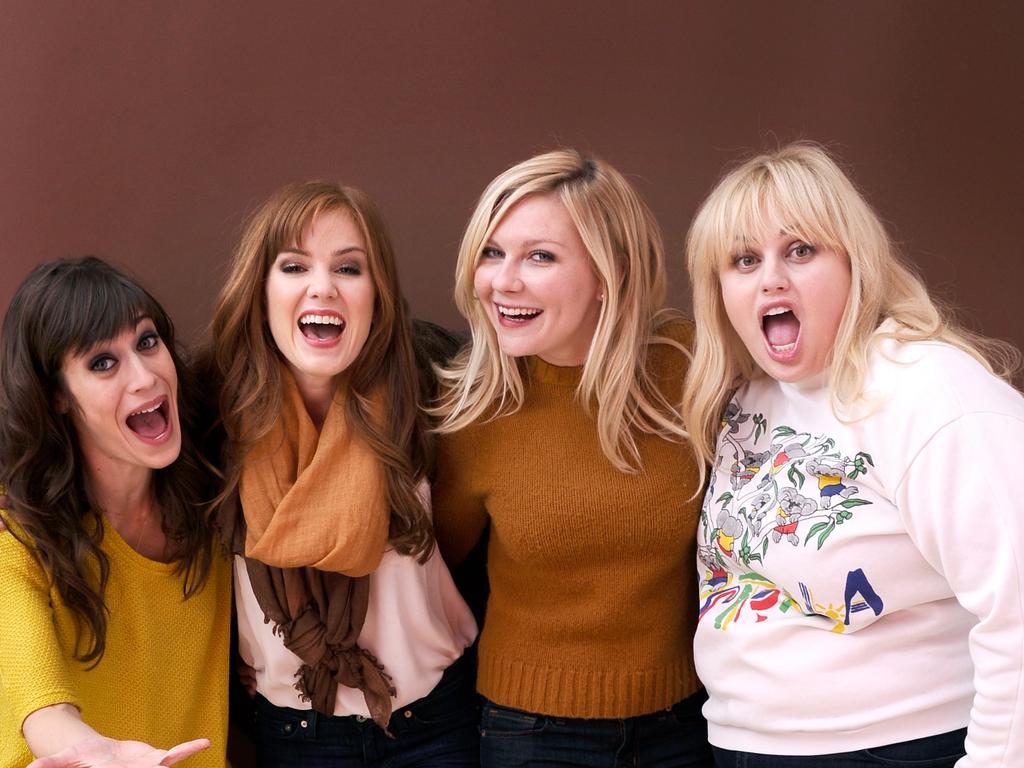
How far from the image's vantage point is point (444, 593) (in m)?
2.42

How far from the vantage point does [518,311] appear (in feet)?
7.31

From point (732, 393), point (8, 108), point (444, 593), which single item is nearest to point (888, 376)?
point (732, 393)

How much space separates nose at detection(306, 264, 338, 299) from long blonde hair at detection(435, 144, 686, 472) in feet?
1.00

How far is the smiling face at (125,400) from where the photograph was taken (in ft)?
6.66

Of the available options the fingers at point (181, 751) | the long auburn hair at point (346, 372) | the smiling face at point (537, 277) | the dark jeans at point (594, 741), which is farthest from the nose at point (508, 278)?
the fingers at point (181, 751)

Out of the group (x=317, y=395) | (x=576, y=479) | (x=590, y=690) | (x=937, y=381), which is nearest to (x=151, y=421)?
(x=317, y=395)

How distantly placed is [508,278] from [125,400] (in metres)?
0.82

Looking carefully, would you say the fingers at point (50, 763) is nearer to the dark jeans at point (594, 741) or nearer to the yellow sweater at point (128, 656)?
the yellow sweater at point (128, 656)

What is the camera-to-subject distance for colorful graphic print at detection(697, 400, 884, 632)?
5.99 ft

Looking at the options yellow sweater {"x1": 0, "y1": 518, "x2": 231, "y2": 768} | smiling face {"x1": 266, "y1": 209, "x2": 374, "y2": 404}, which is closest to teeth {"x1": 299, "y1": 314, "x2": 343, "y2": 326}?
smiling face {"x1": 266, "y1": 209, "x2": 374, "y2": 404}

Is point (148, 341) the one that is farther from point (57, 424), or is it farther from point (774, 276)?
point (774, 276)

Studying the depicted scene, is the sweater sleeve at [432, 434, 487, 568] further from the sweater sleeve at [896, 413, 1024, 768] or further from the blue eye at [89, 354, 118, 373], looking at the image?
the sweater sleeve at [896, 413, 1024, 768]

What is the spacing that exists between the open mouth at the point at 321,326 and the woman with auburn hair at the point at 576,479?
0.97 feet

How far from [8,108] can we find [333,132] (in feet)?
2.58
